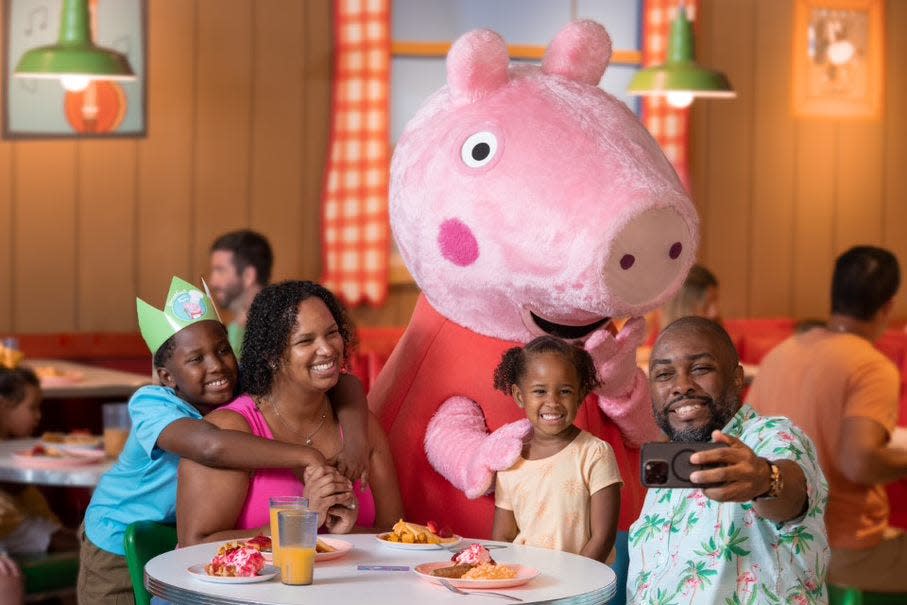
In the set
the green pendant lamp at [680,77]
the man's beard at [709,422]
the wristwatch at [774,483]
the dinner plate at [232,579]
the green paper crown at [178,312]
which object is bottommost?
the dinner plate at [232,579]

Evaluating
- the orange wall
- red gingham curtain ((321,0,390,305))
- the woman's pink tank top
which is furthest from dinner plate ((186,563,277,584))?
the orange wall

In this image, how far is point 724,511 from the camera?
6.77ft

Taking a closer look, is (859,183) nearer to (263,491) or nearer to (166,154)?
(166,154)

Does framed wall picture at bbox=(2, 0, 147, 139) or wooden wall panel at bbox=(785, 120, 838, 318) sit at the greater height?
framed wall picture at bbox=(2, 0, 147, 139)

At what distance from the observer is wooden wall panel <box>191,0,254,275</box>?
6.53m

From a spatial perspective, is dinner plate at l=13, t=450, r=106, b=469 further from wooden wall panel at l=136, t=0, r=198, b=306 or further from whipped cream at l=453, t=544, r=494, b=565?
wooden wall panel at l=136, t=0, r=198, b=306

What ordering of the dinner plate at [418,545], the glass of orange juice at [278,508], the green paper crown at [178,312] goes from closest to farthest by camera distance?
the glass of orange juice at [278,508] < the dinner plate at [418,545] < the green paper crown at [178,312]

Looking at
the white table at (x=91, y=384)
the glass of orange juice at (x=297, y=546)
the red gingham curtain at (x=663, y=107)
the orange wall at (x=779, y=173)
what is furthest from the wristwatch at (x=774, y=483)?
the orange wall at (x=779, y=173)

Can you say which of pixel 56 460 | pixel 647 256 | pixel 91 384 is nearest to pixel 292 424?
pixel 647 256

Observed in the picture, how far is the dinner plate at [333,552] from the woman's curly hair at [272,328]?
0.39 meters

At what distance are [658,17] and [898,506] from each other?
276 cm

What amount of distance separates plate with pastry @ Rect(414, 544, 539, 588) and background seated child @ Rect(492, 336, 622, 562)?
32 centimetres

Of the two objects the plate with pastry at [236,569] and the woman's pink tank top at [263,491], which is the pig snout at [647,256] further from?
the plate with pastry at [236,569]

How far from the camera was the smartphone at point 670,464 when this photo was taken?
6.04 feet
